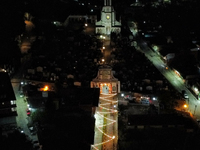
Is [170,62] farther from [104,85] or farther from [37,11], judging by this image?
[37,11]

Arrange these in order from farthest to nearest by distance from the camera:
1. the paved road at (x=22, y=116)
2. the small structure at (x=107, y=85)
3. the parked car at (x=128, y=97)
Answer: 1. the small structure at (x=107, y=85)
2. the parked car at (x=128, y=97)
3. the paved road at (x=22, y=116)

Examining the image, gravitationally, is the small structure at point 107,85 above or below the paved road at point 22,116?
above

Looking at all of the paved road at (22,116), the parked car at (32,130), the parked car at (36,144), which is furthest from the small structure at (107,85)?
the parked car at (36,144)

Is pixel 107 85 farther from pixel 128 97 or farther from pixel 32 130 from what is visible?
pixel 32 130

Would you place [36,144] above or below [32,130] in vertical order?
below

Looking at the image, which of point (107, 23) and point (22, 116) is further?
point (107, 23)

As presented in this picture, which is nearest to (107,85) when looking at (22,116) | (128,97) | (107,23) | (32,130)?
(128,97)

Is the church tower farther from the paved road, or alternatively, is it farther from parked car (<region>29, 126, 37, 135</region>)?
parked car (<region>29, 126, 37, 135</region>)

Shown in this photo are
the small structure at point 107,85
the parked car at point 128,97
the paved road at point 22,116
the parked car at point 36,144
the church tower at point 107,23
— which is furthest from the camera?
the church tower at point 107,23

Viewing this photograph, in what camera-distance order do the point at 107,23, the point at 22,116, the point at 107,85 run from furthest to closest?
the point at 107,23 → the point at 107,85 → the point at 22,116

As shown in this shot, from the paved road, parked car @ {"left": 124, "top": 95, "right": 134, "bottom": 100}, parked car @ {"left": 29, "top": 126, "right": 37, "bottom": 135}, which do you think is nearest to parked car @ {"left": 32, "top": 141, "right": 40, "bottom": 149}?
the paved road

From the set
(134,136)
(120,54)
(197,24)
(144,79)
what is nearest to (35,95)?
(134,136)

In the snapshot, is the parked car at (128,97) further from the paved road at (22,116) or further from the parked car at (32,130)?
the parked car at (32,130)
